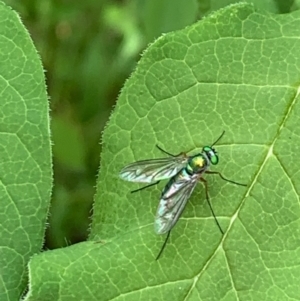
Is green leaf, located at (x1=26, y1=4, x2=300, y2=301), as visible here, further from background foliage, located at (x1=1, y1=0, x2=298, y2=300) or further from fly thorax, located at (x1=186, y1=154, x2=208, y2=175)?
background foliage, located at (x1=1, y1=0, x2=298, y2=300)

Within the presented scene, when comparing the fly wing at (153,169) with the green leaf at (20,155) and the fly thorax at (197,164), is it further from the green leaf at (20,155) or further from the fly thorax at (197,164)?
the green leaf at (20,155)

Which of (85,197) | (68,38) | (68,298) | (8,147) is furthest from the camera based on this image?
(68,38)

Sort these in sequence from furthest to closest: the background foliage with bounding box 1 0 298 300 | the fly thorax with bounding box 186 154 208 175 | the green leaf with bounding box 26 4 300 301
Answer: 1. the background foliage with bounding box 1 0 298 300
2. the fly thorax with bounding box 186 154 208 175
3. the green leaf with bounding box 26 4 300 301

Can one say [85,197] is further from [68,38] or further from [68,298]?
[68,298]

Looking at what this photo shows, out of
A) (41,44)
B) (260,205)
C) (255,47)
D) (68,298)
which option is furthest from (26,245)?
(41,44)

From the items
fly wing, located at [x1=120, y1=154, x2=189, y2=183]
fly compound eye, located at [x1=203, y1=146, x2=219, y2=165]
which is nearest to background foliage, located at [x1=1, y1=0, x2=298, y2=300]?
fly wing, located at [x1=120, y1=154, x2=189, y2=183]

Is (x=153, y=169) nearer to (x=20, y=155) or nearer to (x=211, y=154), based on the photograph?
(x=211, y=154)

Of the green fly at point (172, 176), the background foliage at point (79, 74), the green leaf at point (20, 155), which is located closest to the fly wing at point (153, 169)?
the green fly at point (172, 176)
